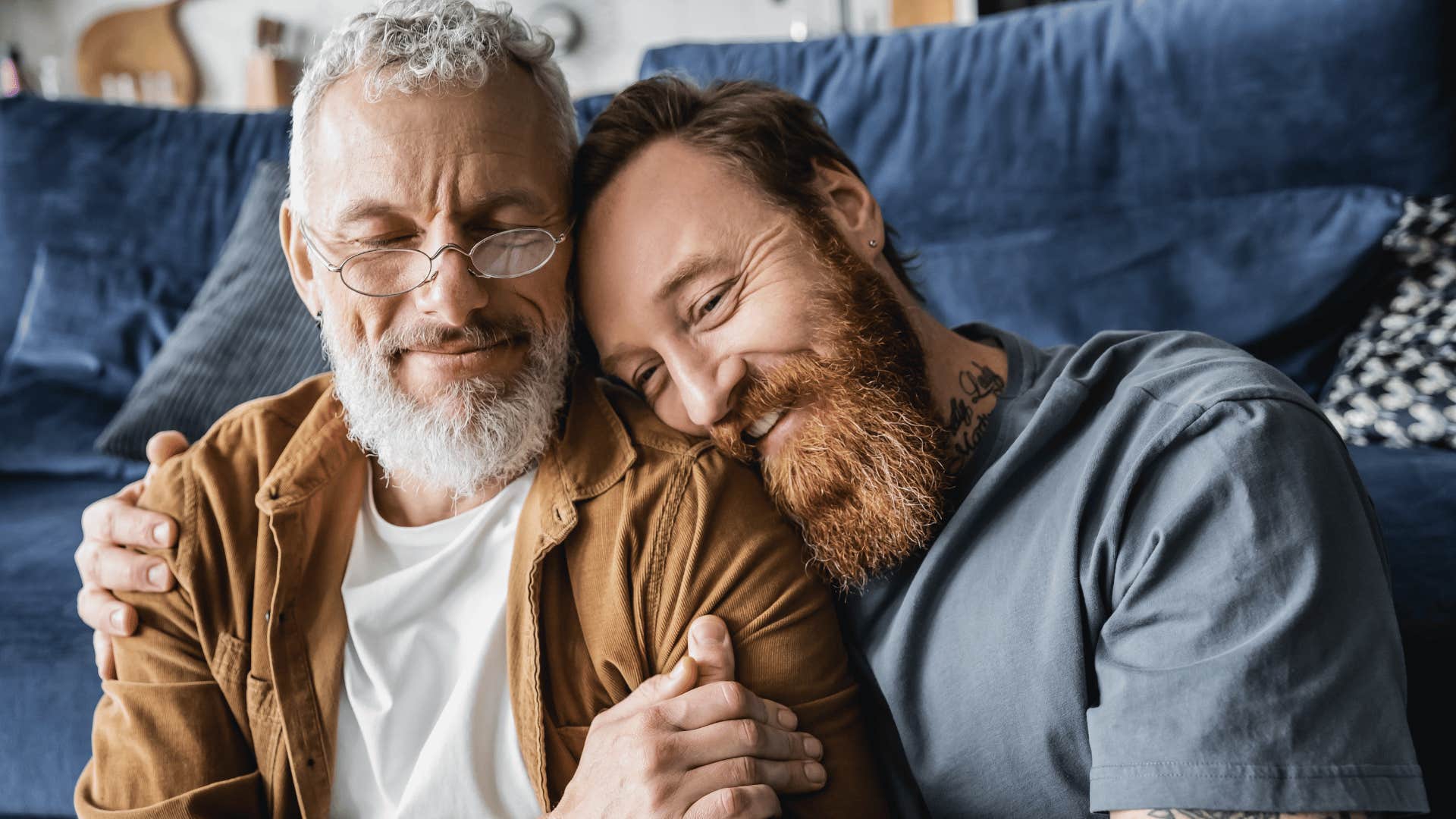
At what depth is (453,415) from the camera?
137 cm

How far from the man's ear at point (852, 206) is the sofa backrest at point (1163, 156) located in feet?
2.23

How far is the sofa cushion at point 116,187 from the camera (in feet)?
9.24

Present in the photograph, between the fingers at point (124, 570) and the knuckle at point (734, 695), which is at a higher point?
the fingers at point (124, 570)

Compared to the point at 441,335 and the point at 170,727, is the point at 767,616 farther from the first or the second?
the point at 170,727

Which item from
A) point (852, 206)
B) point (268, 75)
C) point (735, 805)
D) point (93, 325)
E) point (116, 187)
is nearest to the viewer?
point (735, 805)

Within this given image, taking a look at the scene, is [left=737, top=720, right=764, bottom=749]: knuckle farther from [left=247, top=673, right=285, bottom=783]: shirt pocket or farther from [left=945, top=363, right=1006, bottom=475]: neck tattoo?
[left=247, top=673, right=285, bottom=783]: shirt pocket

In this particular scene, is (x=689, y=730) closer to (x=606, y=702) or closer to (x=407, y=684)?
(x=606, y=702)

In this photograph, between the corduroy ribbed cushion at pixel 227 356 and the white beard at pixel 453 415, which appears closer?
the white beard at pixel 453 415

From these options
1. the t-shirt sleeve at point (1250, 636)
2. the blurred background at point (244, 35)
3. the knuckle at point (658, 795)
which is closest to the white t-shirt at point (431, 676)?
the knuckle at point (658, 795)

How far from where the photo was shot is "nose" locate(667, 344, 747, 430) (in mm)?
1345

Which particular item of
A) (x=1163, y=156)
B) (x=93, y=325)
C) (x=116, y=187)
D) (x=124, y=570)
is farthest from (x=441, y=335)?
(x=116, y=187)

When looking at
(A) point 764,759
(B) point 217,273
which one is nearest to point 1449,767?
(A) point 764,759

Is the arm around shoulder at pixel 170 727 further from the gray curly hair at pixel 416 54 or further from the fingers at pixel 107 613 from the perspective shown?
the gray curly hair at pixel 416 54

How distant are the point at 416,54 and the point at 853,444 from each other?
740mm
